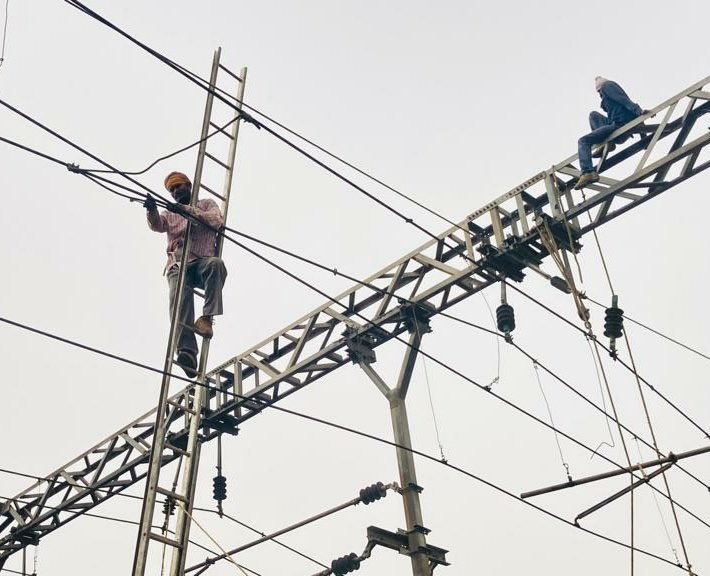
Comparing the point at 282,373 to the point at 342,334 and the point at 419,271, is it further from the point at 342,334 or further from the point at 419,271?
the point at 419,271

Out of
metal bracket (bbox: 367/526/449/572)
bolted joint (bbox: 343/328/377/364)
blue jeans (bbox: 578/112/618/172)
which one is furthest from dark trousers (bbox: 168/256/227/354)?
blue jeans (bbox: 578/112/618/172)

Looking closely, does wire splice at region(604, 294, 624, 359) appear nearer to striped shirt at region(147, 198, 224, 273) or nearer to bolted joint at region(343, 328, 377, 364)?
bolted joint at region(343, 328, 377, 364)

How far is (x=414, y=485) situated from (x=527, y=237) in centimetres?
293

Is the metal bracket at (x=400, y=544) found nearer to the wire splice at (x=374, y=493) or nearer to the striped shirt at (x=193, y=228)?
the wire splice at (x=374, y=493)

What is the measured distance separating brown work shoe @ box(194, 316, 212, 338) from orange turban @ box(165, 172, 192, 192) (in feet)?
5.10

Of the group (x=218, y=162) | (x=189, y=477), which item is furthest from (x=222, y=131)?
(x=189, y=477)

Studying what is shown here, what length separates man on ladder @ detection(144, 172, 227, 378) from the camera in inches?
407

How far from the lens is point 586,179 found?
1071 centimetres

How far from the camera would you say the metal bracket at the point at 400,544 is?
33.6ft

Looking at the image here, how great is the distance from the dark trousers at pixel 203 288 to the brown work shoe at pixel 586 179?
3894 mm

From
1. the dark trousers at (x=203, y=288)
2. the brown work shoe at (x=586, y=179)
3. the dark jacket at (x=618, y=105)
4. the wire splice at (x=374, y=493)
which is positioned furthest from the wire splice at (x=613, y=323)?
the dark trousers at (x=203, y=288)

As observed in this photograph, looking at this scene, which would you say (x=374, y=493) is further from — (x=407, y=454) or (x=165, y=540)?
(x=165, y=540)

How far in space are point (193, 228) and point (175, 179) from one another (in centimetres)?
58

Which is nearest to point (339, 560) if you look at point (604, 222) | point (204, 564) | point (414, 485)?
point (414, 485)
